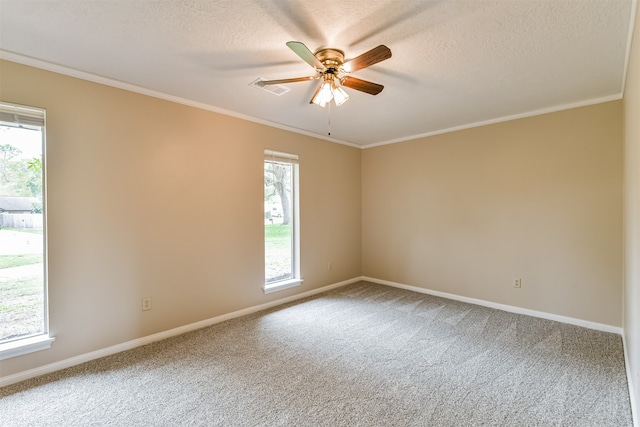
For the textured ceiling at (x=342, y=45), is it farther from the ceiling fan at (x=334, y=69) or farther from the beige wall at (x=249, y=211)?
the beige wall at (x=249, y=211)

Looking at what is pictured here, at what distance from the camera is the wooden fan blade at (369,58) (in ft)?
5.45

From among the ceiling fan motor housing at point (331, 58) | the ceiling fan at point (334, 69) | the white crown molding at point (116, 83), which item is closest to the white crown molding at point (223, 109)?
the white crown molding at point (116, 83)

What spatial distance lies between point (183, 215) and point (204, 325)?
1.18 metres

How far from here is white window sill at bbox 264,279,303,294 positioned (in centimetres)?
373

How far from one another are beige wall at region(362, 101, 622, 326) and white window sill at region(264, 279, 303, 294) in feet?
5.07

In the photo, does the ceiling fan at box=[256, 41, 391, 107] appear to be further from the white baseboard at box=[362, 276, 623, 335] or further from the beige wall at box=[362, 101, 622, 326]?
the white baseboard at box=[362, 276, 623, 335]

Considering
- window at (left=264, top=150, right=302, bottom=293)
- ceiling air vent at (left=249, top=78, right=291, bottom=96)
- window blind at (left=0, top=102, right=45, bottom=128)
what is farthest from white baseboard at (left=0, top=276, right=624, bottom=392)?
ceiling air vent at (left=249, top=78, right=291, bottom=96)

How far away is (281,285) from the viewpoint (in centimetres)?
387

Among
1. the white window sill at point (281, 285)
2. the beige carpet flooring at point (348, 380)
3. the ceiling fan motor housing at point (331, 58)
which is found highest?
the ceiling fan motor housing at point (331, 58)

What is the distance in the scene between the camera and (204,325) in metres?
3.12

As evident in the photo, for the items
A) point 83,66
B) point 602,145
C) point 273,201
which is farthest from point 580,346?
point 83,66

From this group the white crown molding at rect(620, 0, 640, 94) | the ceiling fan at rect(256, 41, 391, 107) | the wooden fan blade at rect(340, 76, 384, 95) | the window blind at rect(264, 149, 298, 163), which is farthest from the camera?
the window blind at rect(264, 149, 298, 163)

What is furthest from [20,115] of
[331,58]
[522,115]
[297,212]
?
[522,115]

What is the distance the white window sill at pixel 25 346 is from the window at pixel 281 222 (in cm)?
202
